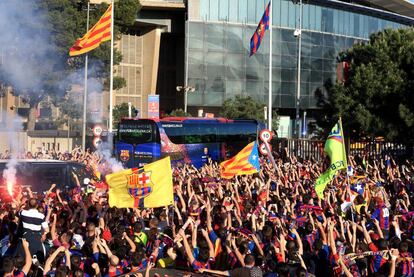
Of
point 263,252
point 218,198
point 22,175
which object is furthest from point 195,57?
Answer: point 263,252

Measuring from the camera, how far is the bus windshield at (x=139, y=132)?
89.4 ft

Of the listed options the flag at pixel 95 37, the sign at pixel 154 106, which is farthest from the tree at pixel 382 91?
the flag at pixel 95 37

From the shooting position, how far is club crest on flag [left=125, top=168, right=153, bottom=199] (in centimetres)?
1029

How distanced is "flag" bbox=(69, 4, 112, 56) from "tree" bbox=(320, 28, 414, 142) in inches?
604

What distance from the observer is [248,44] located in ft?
186

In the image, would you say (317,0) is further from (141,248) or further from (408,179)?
(141,248)

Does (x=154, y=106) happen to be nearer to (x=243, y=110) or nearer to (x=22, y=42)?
(x=22, y=42)

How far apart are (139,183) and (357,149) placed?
75.3 ft

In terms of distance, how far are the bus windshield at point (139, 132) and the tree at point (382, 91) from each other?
13456 millimetres

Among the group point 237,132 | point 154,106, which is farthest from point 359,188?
point 154,106

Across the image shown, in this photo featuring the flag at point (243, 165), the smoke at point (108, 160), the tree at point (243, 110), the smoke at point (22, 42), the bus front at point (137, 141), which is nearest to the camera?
the smoke at point (22, 42)

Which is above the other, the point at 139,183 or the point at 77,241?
the point at 139,183

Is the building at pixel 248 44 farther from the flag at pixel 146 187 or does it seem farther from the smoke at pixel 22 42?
the flag at pixel 146 187

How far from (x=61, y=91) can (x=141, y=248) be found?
27292 millimetres
